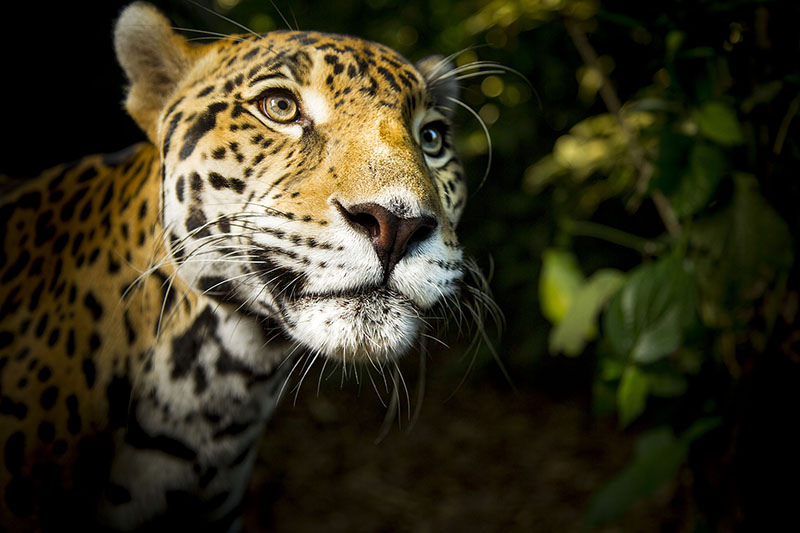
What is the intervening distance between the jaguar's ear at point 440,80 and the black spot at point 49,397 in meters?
0.95

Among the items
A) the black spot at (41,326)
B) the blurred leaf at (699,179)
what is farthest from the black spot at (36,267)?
the blurred leaf at (699,179)

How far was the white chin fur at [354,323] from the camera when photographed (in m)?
0.98

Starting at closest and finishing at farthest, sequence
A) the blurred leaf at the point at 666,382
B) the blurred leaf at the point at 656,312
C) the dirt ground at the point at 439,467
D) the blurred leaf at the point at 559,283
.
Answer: the blurred leaf at the point at 656,312 → the blurred leaf at the point at 666,382 → the blurred leaf at the point at 559,283 → the dirt ground at the point at 439,467

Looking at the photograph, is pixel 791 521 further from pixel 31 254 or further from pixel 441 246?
pixel 31 254

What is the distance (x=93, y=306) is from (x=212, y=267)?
1.15 ft

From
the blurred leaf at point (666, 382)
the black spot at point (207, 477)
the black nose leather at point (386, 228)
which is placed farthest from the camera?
the blurred leaf at point (666, 382)

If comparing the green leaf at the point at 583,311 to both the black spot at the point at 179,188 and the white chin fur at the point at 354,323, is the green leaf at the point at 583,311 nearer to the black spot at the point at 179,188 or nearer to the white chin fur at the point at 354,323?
the white chin fur at the point at 354,323

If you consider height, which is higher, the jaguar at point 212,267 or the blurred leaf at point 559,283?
the jaguar at point 212,267

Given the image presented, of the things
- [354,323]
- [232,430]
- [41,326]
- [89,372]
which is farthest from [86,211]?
[354,323]

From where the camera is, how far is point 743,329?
1.71m

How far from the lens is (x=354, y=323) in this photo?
0.98 meters

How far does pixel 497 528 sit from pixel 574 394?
1578 mm

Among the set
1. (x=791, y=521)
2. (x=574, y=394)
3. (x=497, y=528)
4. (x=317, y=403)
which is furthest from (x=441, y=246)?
(x=574, y=394)

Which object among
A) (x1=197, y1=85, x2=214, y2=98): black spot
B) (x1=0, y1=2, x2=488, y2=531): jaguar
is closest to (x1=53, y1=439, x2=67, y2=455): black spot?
(x1=0, y1=2, x2=488, y2=531): jaguar
